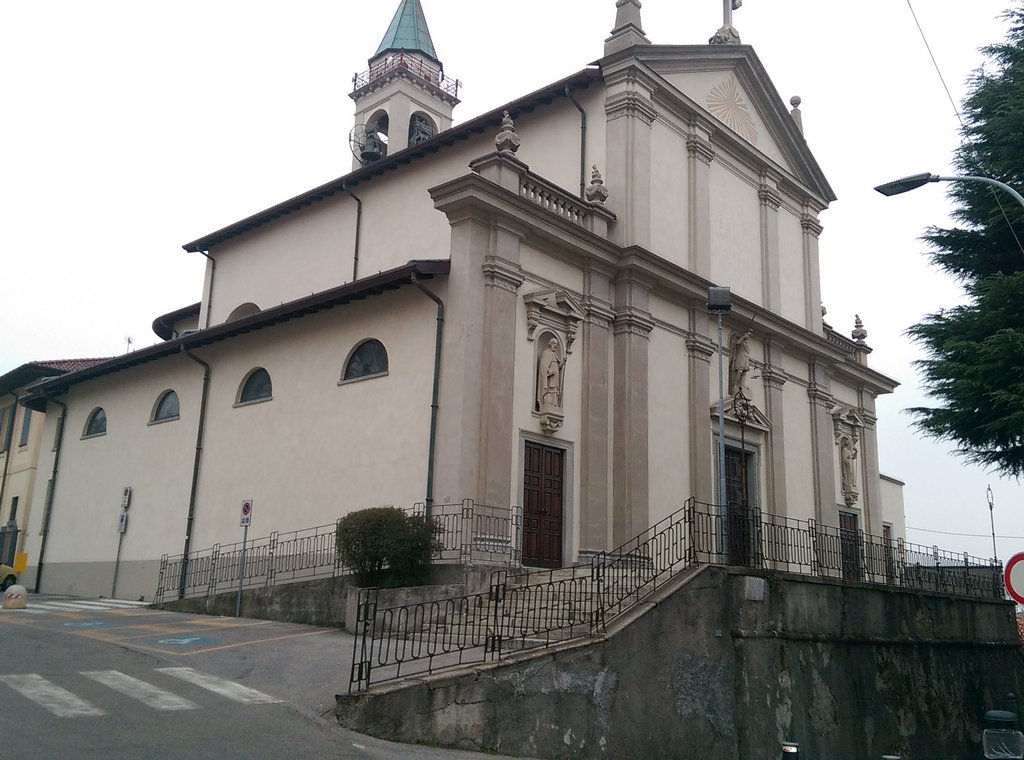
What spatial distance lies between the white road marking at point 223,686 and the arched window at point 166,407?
46.2ft

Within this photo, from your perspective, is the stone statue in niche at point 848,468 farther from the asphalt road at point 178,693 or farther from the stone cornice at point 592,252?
the asphalt road at point 178,693

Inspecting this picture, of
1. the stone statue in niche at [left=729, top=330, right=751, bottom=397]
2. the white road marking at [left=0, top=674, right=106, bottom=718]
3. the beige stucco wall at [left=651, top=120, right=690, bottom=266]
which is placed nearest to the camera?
the white road marking at [left=0, top=674, right=106, bottom=718]

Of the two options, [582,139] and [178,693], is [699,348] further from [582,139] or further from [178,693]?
[178,693]

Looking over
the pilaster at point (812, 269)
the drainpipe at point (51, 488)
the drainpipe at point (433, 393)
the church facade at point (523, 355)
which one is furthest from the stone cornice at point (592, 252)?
the drainpipe at point (51, 488)

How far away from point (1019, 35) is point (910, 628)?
41.5 ft

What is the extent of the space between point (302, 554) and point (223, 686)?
8275 mm

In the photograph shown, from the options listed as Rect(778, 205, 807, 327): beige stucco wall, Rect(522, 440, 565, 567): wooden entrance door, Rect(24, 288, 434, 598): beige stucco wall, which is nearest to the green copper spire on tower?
Rect(778, 205, 807, 327): beige stucco wall

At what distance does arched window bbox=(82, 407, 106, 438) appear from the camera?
26.9 metres

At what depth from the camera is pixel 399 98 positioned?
36406mm

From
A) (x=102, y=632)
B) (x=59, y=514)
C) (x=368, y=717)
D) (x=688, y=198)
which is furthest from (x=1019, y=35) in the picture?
(x=59, y=514)

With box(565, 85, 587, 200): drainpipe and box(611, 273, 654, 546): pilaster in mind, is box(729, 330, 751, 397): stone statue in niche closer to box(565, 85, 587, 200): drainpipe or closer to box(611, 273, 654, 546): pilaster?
box(611, 273, 654, 546): pilaster

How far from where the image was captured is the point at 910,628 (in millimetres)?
16828

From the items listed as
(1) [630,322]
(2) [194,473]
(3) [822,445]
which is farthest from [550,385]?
(3) [822,445]

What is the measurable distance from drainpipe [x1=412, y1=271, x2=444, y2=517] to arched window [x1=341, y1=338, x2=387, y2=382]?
5.18ft
